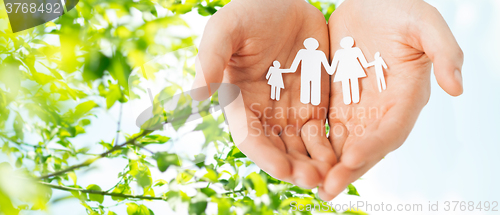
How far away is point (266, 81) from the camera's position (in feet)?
2.47

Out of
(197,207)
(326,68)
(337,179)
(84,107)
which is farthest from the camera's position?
(326,68)

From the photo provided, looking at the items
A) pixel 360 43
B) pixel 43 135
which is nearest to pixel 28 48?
pixel 43 135

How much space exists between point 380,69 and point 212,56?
404 millimetres

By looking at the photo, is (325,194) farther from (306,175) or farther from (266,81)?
(266,81)

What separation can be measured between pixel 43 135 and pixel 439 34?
2.87ft

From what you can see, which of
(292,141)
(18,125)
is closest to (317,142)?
(292,141)

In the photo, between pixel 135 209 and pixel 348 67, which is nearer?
pixel 135 209

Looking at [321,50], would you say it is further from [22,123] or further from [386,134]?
[22,123]

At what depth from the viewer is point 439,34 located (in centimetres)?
59

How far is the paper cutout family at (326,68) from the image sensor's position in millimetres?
754

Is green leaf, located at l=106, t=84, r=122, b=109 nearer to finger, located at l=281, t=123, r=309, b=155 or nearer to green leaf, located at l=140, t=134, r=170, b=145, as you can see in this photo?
green leaf, located at l=140, t=134, r=170, b=145

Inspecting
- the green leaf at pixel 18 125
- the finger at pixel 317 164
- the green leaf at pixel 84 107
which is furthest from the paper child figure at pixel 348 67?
the green leaf at pixel 18 125

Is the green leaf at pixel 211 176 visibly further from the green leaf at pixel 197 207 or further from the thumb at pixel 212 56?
the thumb at pixel 212 56

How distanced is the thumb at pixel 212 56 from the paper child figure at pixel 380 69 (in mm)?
350
